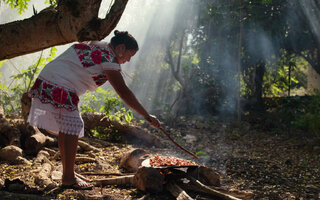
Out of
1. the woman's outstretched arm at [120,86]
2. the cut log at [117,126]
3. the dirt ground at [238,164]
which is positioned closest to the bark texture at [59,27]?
the woman's outstretched arm at [120,86]

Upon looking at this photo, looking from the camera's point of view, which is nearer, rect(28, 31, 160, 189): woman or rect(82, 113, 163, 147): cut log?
rect(28, 31, 160, 189): woman

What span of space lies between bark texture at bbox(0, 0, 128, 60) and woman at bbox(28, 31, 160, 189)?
288 mm

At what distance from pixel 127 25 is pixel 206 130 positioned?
6.92 meters

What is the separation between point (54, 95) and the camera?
2.28 meters

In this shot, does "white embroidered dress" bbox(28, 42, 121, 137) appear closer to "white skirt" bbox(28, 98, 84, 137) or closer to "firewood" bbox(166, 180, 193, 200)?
"white skirt" bbox(28, 98, 84, 137)

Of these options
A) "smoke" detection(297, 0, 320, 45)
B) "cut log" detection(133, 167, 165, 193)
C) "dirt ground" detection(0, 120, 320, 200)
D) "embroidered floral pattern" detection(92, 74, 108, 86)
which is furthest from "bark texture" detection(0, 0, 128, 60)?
"smoke" detection(297, 0, 320, 45)

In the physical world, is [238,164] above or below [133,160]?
below

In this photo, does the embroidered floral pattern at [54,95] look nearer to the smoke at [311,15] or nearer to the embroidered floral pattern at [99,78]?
the embroidered floral pattern at [99,78]

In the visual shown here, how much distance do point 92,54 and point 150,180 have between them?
1.27m

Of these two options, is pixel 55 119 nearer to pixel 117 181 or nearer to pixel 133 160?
pixel 117 181

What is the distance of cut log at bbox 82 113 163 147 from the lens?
210 inches

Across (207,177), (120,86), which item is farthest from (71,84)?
(207,177)

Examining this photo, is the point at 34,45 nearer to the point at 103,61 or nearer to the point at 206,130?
the point at 103,61

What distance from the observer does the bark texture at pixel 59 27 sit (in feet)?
8.21
